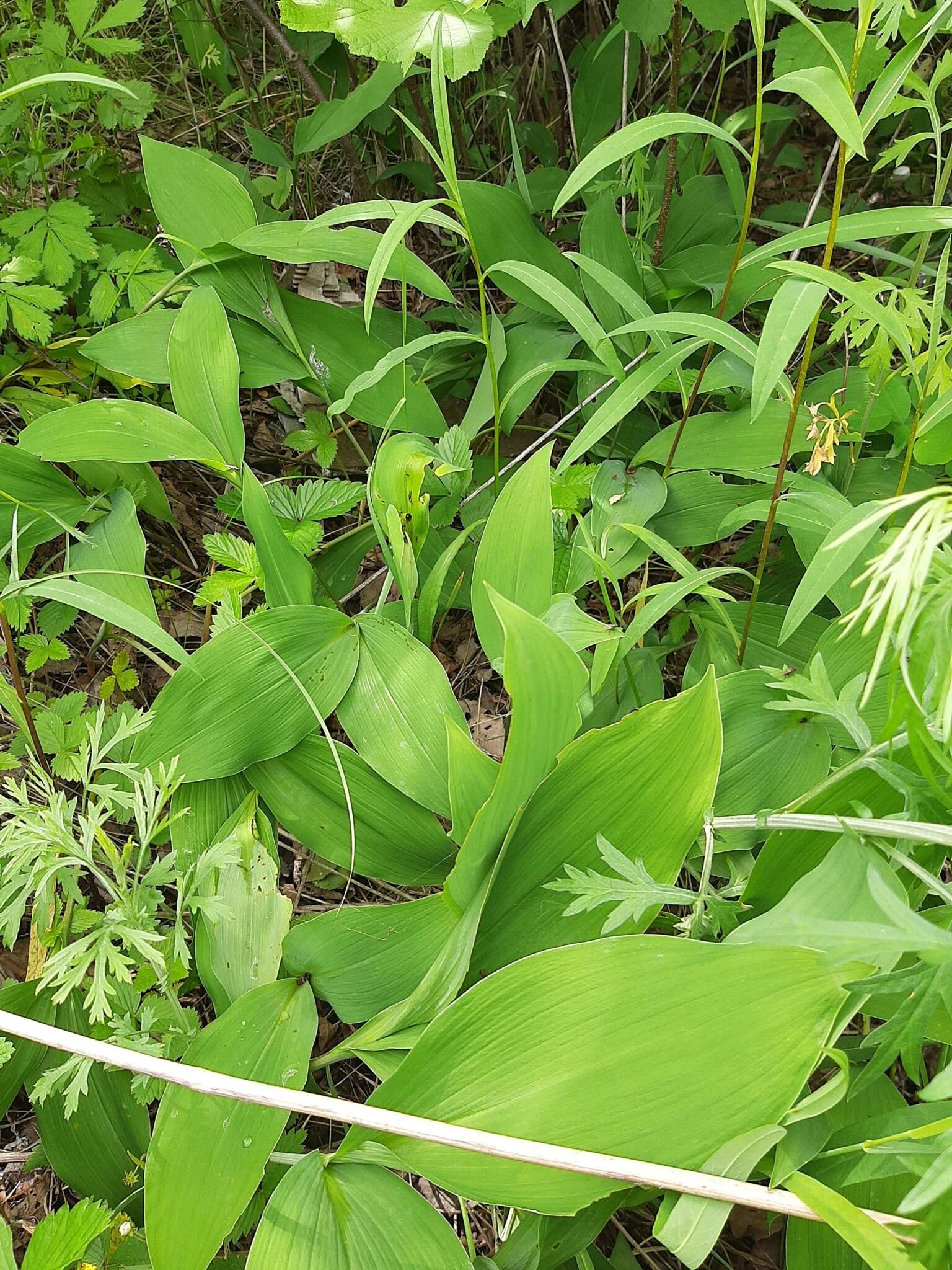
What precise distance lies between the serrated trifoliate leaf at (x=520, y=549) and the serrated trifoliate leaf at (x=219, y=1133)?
0.43 metres

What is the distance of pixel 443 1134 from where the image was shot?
0.66 metres

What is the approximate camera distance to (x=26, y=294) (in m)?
1.16

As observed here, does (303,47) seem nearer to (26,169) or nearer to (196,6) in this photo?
(196,6)

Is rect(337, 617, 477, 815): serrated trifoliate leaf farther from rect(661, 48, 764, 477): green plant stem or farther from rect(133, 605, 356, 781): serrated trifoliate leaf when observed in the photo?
rect(661, 48, 764, 477): green plant stem

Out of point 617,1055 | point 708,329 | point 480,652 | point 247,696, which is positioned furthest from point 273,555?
point 617,1055

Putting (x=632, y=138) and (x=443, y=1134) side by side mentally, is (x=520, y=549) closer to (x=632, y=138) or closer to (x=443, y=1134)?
(x=632, y=138)

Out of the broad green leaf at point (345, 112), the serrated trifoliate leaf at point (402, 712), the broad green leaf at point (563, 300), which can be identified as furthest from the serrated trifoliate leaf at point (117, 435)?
the broad green leaf at point (345, 112)

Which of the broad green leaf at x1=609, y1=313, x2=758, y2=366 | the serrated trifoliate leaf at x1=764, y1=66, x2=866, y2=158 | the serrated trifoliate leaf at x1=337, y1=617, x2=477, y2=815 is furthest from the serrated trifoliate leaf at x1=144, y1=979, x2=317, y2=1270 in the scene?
the serrated trifoliate leaf at x1=764, y1=66, x2=866, y2=158

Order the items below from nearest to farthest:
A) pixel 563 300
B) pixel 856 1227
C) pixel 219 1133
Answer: pixel 856 1227, pixel 219 1133, pixel 563 300

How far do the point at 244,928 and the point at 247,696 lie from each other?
0.25 m

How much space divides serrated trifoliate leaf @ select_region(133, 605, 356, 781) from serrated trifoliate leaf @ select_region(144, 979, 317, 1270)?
258mm

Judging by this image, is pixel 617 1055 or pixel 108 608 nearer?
pixel 617 1055

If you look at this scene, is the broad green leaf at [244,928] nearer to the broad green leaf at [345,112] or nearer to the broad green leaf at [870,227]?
the broad green leaf at [870,227]

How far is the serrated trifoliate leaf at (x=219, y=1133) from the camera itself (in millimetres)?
741
